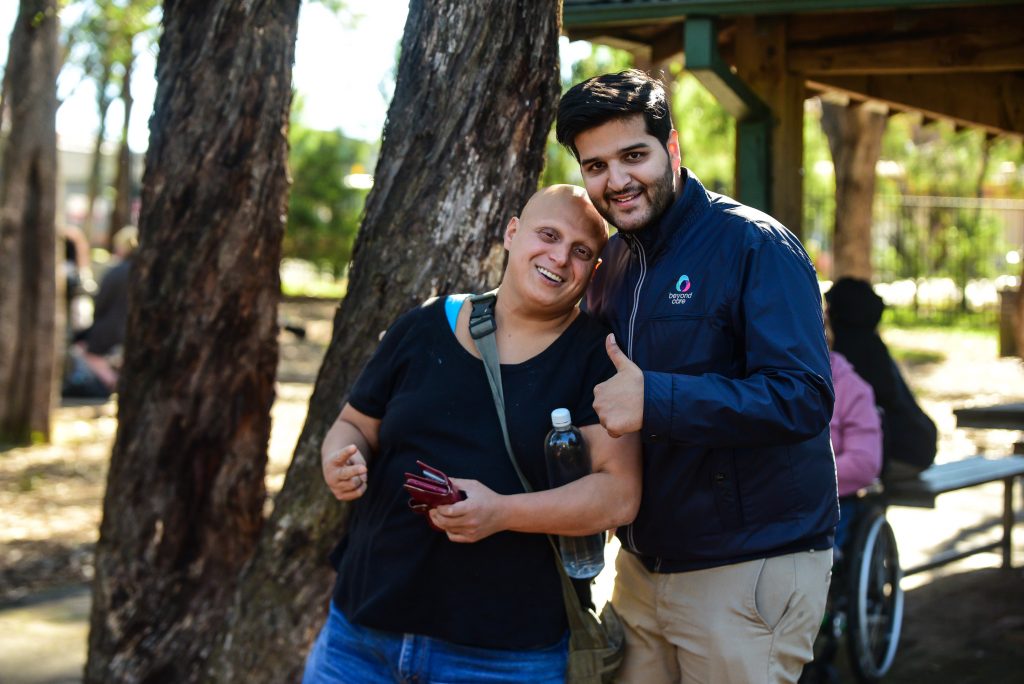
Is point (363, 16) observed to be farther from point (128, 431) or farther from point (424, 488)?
point (424, 488)

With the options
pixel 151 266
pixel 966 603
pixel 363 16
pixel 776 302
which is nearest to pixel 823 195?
pixel 363 16

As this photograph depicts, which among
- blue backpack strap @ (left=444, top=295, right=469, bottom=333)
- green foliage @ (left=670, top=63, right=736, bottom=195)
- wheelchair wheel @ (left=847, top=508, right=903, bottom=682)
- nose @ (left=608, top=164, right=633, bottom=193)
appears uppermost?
green foliage @ (left=670, top=63, right=736, bottom=195)

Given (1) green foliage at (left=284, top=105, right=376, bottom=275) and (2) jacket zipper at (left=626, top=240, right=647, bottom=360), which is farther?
(1) green foliage at (left=284, top=105, right=376, bottom=275)

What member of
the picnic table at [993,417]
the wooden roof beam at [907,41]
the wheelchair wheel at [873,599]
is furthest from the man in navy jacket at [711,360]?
the wooden roof beam at [907,41]

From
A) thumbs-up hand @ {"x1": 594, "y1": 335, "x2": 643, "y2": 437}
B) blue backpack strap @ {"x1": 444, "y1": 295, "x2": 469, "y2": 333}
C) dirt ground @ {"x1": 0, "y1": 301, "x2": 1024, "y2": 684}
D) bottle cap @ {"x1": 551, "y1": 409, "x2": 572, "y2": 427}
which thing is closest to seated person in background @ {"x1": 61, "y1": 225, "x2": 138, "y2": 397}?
dirt ground @ {"x1": 0, "y1": 301, "x2": 1024, "y2": 684}

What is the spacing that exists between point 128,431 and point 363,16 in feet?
25.3

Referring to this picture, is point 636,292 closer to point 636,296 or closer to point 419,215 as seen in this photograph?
point 636,296

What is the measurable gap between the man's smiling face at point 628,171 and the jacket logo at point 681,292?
0.50ft

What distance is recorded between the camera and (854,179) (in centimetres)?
1375

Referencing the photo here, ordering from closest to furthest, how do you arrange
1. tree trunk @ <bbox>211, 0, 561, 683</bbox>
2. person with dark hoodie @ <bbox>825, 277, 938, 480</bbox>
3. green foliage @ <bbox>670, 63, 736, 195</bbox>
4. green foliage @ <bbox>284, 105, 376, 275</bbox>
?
tree trunk @ <bbox>211, 0, 561, 683</bbox>
person with dark hoodie @ <bbox>825, 277, 938, 480</bbox>
green foliage @ <bbox>670, 63, 736, 195</bbox>
green foliage @ <bbox>284, 105, 376, 275</bbox>

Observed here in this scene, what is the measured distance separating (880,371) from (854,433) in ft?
1.83

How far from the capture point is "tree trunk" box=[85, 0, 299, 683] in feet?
15.3

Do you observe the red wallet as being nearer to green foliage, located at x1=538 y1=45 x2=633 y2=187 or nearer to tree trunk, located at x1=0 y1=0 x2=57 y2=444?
tree trunk, located at x1=0 y1=0 x2=57 y2=444

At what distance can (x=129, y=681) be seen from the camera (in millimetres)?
4652
